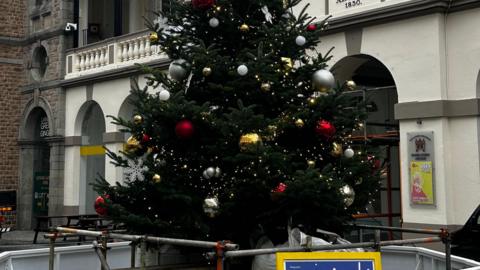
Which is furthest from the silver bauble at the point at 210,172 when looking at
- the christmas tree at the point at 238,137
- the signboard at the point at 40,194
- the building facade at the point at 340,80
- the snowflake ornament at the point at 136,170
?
the signboard at the point at 40,194

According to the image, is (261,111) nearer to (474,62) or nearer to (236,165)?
(236,165)

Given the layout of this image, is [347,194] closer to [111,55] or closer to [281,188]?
[281,188]

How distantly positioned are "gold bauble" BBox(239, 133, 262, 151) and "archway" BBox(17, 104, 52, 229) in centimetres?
1804

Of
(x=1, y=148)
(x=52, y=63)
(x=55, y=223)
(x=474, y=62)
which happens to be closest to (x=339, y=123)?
(x=474, y=62)

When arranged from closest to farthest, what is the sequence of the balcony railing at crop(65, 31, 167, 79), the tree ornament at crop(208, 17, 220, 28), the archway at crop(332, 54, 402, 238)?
the tree ornament at crop(208, 17, 220, 28) < the archway at crop(332, 54, 402, 238) < the balcony railing at crop(65, 31, 167, 79)

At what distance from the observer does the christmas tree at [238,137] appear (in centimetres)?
632

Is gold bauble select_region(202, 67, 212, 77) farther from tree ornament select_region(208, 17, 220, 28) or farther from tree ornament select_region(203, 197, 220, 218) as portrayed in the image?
tree ornament select_region(203, 197, 220, 218)

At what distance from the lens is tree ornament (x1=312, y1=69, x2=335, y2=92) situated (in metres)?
6.83

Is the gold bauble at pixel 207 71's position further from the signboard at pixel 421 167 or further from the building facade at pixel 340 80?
the signboard at pixel 421 167

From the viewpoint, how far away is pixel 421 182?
40.2 feet

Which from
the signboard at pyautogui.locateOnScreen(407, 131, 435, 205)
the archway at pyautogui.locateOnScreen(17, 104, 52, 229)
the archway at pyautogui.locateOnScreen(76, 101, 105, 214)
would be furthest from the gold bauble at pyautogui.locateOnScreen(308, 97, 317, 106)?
the archway at pyautogui.locateOnScreen(17, 104, 52, 229)

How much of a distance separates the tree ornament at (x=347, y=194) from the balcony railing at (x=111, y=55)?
40.5ft

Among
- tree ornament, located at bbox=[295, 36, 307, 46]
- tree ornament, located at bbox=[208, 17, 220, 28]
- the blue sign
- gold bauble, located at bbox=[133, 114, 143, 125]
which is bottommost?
the blue sign

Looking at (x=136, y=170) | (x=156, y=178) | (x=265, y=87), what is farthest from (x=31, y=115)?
(x=265, y=87)
